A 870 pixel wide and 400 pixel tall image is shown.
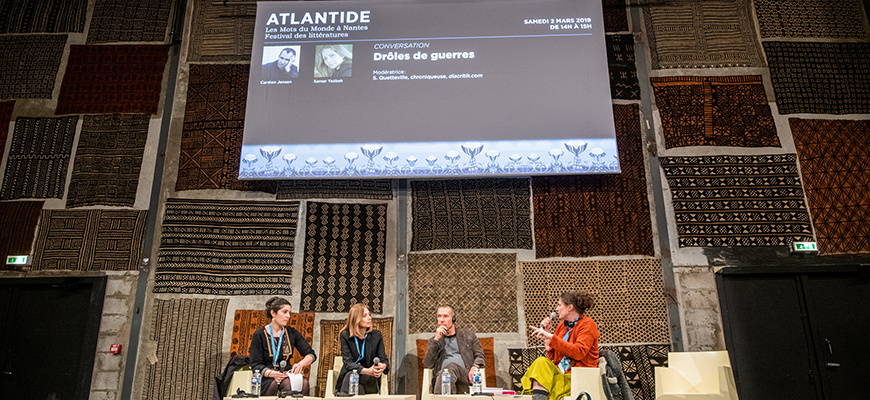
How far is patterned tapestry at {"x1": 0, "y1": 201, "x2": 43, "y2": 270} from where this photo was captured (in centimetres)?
555

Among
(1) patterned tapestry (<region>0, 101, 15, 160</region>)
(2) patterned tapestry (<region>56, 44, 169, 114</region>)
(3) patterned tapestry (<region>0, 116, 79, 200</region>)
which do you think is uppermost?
(2) patterned tapestry (<region>56, 44, 169, 114</region>)

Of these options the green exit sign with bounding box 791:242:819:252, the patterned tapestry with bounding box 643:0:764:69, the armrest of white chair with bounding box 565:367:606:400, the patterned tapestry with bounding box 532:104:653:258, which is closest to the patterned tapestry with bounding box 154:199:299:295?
the patterned tapestry with bounding box 532:104:653:258

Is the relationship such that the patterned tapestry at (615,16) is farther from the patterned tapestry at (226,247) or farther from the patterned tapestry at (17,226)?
the patterned tapestry at (17,226)

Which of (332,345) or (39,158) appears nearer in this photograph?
(332,345)

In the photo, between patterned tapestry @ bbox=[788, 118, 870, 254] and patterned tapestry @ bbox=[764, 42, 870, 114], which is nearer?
patterned tapestry @ bbox=[788, 118, 870, 254]

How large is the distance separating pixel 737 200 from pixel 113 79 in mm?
6012

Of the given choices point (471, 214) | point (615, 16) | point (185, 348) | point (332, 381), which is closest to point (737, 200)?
point (615, 16)

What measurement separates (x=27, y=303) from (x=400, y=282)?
323 centimetres

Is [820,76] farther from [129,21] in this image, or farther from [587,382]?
[129,21]

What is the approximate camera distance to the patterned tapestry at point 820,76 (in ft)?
19.2

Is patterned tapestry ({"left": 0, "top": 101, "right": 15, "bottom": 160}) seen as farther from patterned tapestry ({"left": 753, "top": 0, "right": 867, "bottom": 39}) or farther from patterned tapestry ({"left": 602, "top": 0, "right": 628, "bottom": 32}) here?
patterned tapestry ({"left": 753, "top": 0, "right": 867, "bottom": 39})

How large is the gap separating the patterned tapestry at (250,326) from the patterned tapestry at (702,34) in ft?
13.3

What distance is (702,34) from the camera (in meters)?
6.13

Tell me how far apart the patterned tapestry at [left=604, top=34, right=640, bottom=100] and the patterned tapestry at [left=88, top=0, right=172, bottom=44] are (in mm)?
4476
